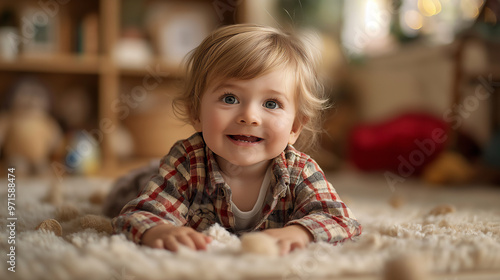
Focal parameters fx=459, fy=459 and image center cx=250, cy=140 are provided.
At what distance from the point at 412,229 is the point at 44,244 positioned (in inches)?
22.5

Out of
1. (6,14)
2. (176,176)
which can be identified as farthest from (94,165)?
(176,176)

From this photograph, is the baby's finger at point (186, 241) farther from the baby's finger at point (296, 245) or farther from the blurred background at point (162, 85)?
the blurred background at point (162, 85)

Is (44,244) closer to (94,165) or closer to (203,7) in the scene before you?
(94,165)

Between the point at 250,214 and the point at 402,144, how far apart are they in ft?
4.20

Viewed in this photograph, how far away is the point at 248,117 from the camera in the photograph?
685 millimetres

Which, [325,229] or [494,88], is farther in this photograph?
[494,88]

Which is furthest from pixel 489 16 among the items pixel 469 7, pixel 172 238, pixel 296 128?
pixel 172 238

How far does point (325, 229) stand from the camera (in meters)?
0.67

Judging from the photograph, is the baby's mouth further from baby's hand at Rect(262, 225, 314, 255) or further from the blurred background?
the blurred background

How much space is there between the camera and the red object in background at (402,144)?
5.91 ft

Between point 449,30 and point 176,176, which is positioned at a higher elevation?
point 449,30

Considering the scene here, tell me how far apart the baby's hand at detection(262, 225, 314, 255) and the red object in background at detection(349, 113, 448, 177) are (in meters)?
1.28

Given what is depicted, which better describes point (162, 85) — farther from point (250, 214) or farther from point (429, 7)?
point (250, 214)

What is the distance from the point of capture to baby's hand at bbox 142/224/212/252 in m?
0.60
